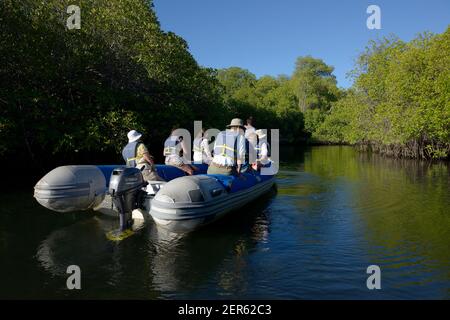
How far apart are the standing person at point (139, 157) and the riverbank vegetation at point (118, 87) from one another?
2.96 meters

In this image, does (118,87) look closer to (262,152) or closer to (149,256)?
(262,152)

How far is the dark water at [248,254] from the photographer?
5145 millimetres

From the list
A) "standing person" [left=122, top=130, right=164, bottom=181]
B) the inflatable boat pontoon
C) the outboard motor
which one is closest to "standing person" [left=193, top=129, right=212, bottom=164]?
the inflatable boat pontoon

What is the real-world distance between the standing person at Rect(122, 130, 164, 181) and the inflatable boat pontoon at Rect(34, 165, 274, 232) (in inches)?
17.5

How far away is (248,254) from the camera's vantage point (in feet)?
21.6

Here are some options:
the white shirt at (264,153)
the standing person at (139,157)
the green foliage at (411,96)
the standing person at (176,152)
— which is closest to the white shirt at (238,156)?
the standing person at (139,157)

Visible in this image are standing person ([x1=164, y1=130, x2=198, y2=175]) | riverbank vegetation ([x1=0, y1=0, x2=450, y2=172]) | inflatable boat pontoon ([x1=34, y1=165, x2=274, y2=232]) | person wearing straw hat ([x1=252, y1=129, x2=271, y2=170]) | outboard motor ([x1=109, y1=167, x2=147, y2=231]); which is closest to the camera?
inflatable boat pontoon ([x1=34, y1=165, x2=274, y2=232])

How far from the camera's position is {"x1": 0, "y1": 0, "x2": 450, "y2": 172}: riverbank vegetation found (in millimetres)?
15195

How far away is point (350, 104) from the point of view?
115 ft

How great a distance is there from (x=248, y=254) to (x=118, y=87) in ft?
50.9

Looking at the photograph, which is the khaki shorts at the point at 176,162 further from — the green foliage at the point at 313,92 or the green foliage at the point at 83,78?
the green foliage at the point at 313,92

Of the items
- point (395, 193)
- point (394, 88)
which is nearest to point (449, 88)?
point (394, 88)

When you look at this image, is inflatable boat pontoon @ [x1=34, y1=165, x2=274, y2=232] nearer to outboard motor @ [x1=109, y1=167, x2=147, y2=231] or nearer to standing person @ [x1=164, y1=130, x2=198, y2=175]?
outboard motor @ [x1=109, y1=167, x2=147, y2=231]
